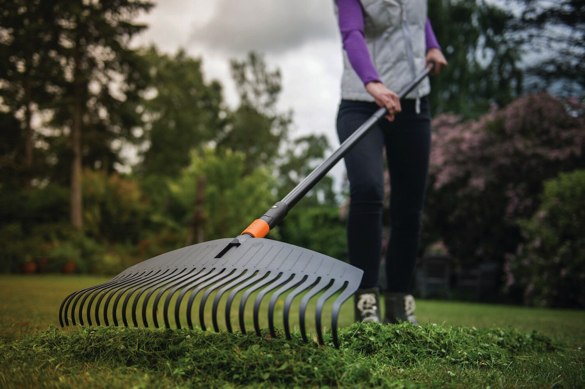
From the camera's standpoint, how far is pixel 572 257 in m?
6.05

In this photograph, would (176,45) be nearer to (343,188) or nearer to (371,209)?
(343,188)

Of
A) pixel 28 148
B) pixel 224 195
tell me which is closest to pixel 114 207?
pixel 28 148

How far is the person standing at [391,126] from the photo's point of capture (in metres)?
2.15

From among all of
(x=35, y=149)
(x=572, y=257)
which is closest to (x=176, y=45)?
(x=35, y=149)

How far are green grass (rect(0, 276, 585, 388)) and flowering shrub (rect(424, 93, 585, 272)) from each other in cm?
718

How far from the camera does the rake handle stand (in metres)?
1.66

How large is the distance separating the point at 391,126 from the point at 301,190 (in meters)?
0.84

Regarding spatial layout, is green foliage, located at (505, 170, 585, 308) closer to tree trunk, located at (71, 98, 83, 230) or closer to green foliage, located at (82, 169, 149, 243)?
green foliage, located at (82, 169, 149, 243)

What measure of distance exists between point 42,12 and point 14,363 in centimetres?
1222

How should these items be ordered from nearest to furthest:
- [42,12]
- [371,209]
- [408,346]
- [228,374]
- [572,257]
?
[228,374] < [408,346] < [371,209] < [572,257] < [42,12]

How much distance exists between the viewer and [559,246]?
20.6 feet

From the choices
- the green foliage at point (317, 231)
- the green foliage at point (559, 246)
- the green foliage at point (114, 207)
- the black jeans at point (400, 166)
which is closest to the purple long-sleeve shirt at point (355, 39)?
the black jeans at point (400, 166)

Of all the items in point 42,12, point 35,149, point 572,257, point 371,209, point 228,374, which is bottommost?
point 572,257

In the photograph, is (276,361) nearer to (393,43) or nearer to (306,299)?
(306,299)
